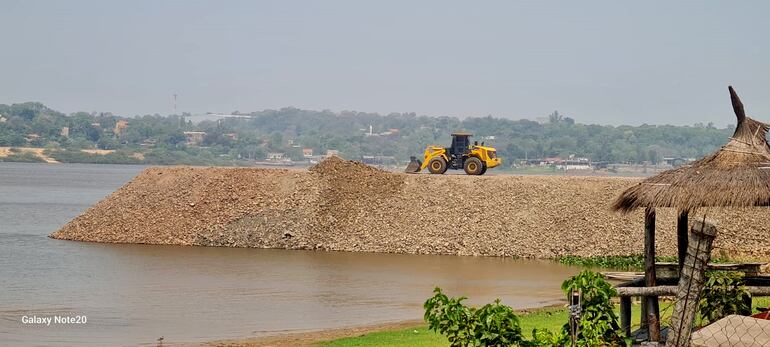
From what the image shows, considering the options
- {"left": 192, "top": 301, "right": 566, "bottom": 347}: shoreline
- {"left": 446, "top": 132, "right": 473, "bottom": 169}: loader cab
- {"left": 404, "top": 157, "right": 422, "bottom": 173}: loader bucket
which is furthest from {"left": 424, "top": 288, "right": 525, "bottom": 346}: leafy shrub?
{"left": 404, "top": 157, "right": 422, "bottom": 173}: loader bucket

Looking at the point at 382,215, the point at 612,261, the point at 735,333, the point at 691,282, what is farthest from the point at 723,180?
the point at 382,215

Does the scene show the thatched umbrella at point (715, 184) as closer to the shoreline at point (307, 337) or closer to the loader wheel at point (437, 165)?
the shoreline at point (307, 337)

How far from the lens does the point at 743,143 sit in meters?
15.5

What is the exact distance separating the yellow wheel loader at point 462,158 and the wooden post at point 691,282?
135ft

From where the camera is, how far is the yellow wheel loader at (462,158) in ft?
175

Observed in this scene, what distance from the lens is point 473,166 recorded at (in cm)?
5312

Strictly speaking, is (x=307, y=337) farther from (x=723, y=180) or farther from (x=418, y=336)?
(x=723, y=180)

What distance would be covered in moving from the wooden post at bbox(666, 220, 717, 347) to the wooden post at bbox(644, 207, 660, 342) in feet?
6.15

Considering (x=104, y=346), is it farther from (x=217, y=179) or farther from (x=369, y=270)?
(x=217, y=179)

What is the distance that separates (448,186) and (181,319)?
74.2 feet

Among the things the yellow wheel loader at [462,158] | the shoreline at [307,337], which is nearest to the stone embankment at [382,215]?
the yellow wheel loader at [462,158]

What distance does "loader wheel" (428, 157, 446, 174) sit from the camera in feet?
177

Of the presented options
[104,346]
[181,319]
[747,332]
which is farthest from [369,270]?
[747,332]

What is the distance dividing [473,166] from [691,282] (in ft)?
137
